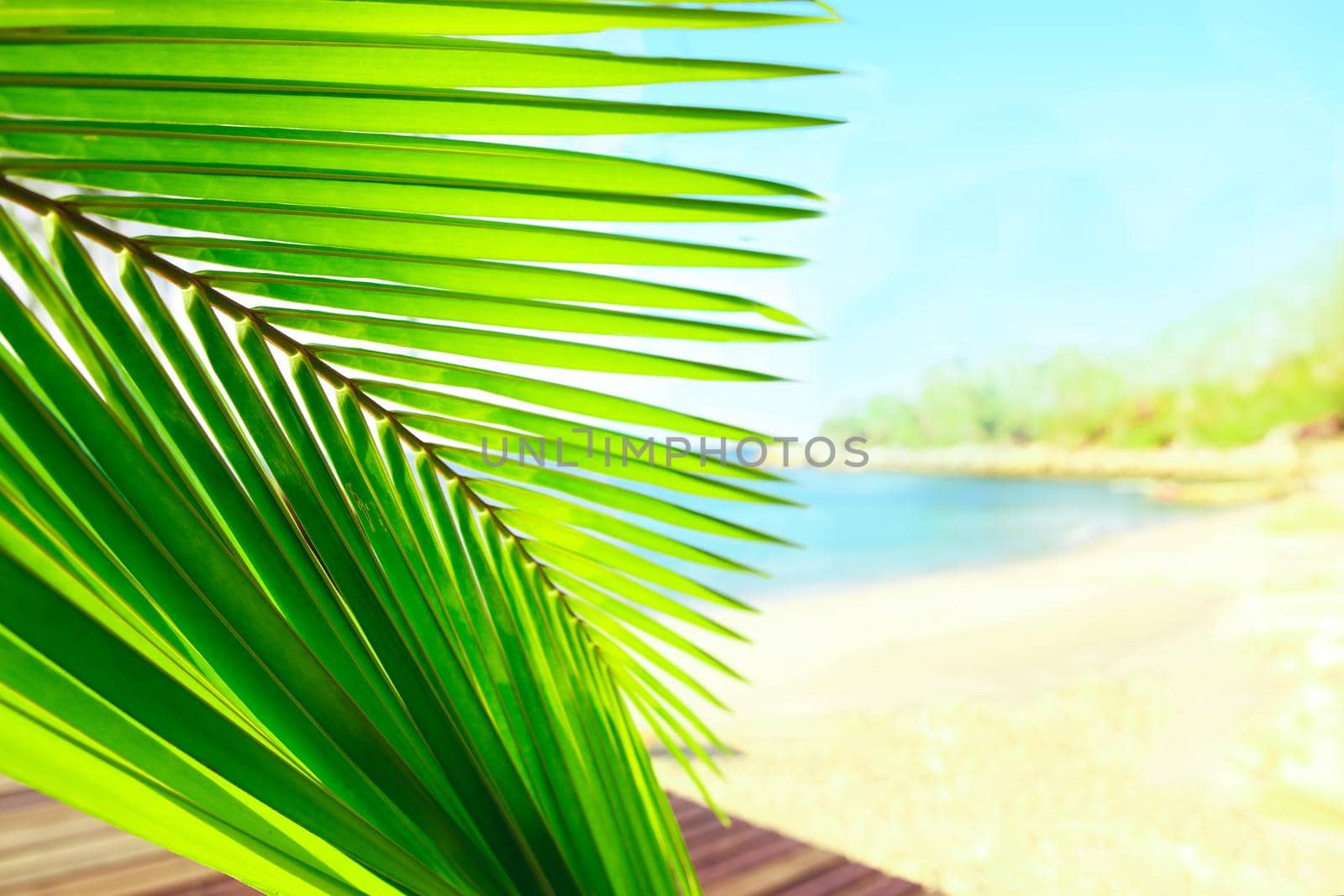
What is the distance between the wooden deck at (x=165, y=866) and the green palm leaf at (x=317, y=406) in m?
1.54

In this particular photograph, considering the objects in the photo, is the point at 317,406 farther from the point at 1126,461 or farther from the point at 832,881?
the point at 1126,461

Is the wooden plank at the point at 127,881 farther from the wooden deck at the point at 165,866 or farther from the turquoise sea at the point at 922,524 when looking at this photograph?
the turquoise sea at the point at 922,524

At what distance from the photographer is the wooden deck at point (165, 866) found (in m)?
1.60

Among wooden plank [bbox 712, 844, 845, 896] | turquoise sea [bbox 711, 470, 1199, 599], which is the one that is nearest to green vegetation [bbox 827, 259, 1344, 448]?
turquoise sea [bbox 711, 470, 1199, 599]

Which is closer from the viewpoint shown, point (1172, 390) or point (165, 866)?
point (165, 866)

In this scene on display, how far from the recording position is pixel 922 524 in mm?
19781

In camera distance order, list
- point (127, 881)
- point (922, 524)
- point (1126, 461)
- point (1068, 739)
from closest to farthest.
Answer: point (127, 881) → point (1068, 739) → point (922, 524) → point (1126, 461)

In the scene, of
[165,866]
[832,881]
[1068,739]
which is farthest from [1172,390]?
[165,866]

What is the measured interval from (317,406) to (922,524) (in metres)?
20.4

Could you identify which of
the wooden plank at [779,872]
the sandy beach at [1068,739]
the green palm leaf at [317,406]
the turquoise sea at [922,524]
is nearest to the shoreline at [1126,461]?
the turquoise sea at [922,524]

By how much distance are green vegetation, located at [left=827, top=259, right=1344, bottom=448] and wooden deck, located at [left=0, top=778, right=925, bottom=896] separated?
2515 cm

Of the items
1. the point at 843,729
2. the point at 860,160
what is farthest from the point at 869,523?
the point at 860,160

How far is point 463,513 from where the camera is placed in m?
0.35

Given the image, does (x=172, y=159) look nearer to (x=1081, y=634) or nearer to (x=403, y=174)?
(x=403, y=174)
